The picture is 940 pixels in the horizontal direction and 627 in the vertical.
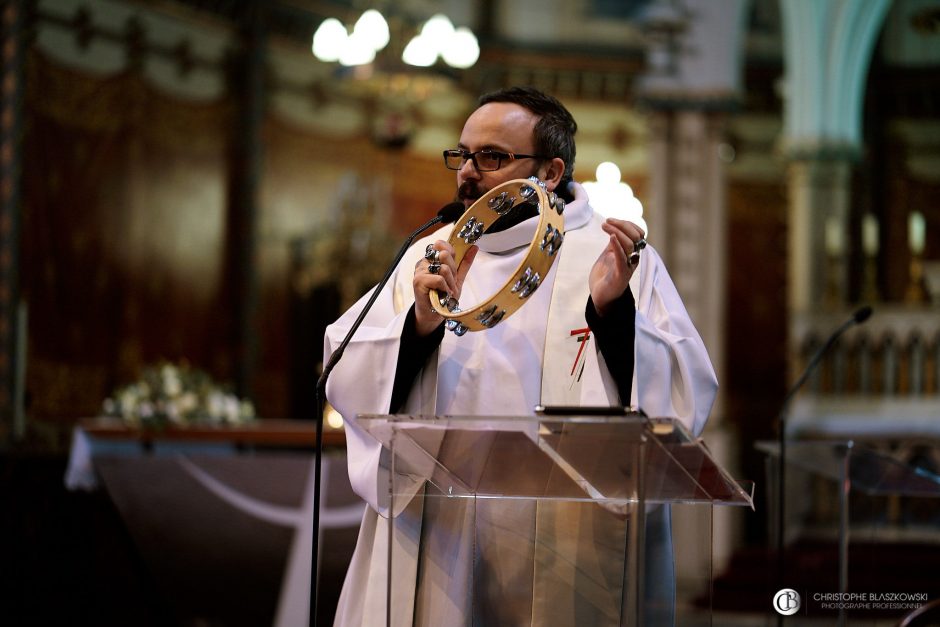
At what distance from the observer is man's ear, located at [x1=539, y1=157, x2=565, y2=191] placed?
2.78m

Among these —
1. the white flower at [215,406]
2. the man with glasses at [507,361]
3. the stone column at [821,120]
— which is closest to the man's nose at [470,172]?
the man with glasses at [507,361]

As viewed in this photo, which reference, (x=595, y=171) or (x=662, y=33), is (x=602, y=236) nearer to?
(x=662, y=33)

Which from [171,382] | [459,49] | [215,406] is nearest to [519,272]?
[171,382]

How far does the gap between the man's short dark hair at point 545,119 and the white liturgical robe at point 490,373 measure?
156mm

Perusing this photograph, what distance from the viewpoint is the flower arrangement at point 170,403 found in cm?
727

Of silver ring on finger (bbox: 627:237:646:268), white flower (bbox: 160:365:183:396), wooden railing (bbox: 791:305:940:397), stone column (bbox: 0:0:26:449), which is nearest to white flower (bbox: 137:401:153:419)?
white flower (bbox: 160:365:183:396)

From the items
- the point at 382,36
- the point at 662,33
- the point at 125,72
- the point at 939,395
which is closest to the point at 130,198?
the point at 125,72

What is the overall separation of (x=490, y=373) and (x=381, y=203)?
927 cm

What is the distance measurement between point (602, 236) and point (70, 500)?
5845 millimetres

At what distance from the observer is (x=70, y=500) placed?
7.94 m

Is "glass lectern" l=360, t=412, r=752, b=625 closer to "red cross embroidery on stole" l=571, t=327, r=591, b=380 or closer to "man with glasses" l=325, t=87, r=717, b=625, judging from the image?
"man with glasses" l=325, t=87, r=717, b=625

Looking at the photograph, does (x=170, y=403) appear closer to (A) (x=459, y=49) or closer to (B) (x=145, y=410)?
(B) (x=145, y=410)

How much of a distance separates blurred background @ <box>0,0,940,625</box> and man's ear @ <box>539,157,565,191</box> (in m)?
3.21

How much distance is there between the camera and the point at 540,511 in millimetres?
2527
